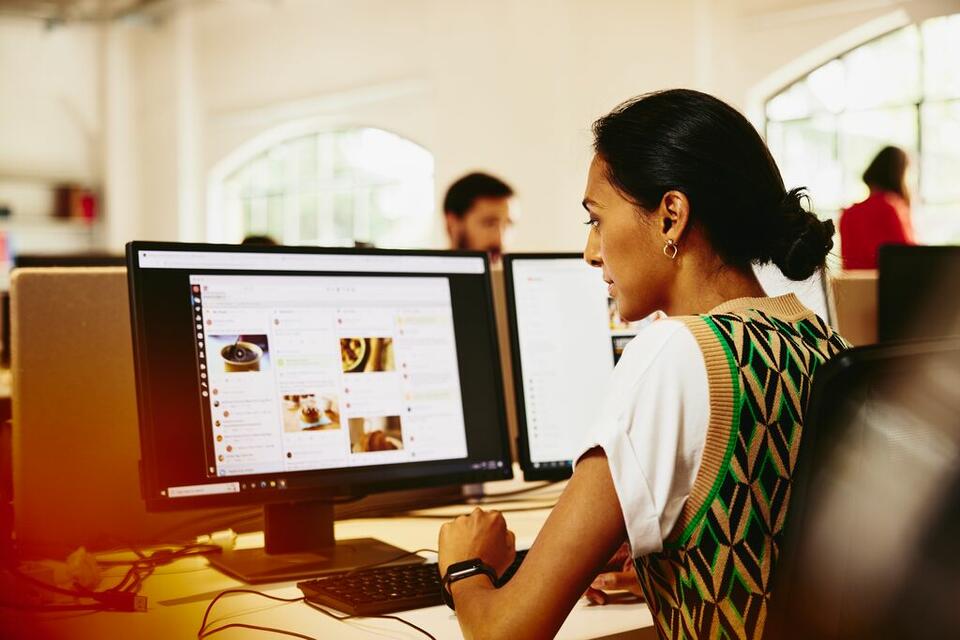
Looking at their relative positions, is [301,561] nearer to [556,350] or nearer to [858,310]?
[556,350]

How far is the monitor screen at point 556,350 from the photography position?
1.63m

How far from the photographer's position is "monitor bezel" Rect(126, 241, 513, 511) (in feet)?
4.15

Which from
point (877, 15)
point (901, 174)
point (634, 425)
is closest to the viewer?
point (634, 425)

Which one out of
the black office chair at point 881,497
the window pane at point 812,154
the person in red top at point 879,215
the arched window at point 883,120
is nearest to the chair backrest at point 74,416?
the black office chair at point 881,497

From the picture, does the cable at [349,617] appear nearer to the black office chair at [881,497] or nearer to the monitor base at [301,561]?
the monitor base at [301,561]

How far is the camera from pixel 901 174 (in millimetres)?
4684

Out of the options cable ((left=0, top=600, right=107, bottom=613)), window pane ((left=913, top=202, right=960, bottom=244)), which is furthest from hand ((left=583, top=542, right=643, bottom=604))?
window pane ((left=913, top=202, right=960, bottom=244))

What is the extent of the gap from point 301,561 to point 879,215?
3940mm

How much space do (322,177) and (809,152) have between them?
3.80 metres

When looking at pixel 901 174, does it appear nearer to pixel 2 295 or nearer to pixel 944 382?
pixel 2 295

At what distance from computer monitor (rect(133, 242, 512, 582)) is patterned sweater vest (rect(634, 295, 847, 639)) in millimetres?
573

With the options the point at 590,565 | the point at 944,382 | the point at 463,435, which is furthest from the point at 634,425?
the point at 463,435

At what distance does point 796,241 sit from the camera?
1104 millimetres

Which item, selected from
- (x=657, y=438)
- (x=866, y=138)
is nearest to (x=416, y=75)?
(x=866, y=138)
